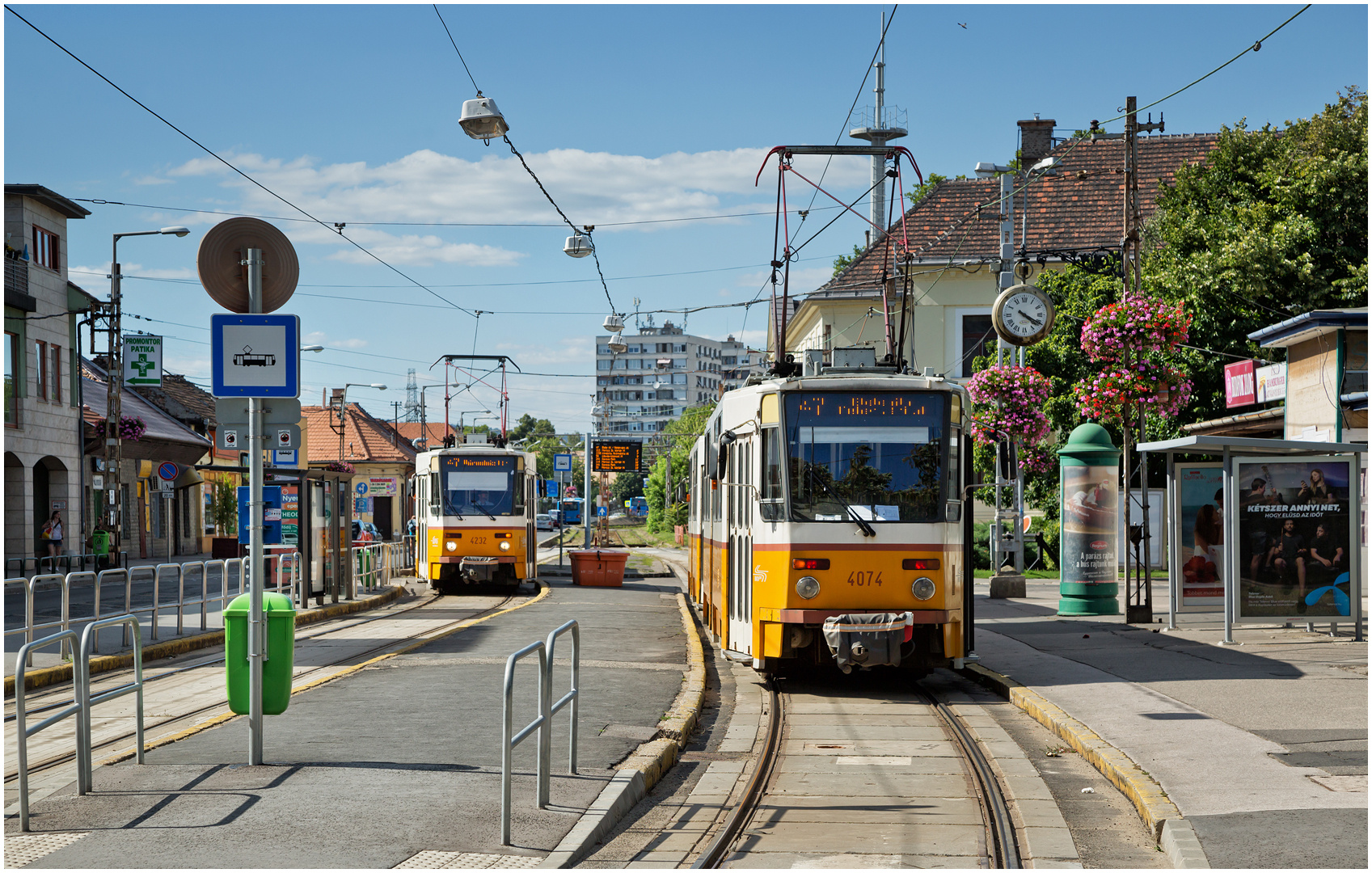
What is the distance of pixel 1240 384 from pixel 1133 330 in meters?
10.8

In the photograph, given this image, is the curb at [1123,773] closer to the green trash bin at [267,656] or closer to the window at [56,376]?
the green trash bin at [267,656]

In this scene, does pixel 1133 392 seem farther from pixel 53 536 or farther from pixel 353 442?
pixel 353 442

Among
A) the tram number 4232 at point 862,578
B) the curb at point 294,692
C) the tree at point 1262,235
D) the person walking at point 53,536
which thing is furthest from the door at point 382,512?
the tram number 4232 at point 862,578

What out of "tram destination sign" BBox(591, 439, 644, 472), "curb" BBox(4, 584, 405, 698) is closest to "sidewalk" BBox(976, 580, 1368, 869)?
"curb" BBox(4, 584, 405, 698)

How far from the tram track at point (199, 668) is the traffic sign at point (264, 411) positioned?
213cm

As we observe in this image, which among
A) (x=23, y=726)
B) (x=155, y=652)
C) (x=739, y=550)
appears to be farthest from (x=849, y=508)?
(x=155, y=652)

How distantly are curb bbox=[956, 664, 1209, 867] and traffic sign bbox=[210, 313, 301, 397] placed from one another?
5304 mm

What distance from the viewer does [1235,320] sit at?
32.5 metres

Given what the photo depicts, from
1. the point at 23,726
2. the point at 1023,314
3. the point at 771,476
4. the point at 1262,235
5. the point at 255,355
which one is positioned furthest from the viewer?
the point at 1262,235

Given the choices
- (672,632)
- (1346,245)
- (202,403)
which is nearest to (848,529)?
(672,632)

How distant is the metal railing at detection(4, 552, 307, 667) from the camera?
1413 cm

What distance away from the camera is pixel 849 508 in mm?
12898

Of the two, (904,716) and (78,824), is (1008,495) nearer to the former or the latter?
(904,716)

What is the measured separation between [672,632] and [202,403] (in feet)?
174
